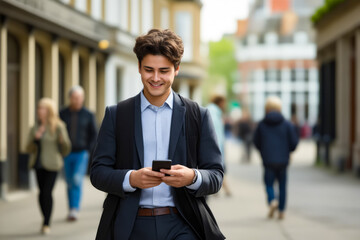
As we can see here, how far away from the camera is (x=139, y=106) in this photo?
354 cm

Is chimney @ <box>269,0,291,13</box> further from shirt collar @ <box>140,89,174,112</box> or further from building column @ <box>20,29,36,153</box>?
shirt collar @ <box>140,89,174,112</box>

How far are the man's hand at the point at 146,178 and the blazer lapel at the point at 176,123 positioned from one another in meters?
0.24

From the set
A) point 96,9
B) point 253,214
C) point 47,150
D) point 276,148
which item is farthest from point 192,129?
point 96,9

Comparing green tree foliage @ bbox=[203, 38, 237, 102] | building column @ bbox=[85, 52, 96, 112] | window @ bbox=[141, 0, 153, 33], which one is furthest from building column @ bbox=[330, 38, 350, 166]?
green tree foliage @ bbox=[203, 38, 237, 102]

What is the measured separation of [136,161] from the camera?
3453 mm

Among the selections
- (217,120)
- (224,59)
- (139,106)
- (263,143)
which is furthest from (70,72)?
(224,59)

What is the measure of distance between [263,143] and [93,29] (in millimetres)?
11448

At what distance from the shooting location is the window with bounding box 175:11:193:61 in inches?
1442

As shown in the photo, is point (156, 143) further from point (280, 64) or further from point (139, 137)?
point (280, 64)

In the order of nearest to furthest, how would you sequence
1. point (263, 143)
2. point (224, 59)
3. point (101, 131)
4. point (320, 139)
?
point (101, 131) < point (263, 143) < point (320, 139) < point (224, 59)

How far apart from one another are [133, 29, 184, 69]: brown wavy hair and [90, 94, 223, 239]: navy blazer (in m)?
0.27

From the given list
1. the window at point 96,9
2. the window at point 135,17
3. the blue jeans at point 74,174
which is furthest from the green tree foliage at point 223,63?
the blue jeans at point 74,174

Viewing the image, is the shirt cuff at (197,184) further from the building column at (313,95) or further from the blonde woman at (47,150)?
the building column at (313,95)

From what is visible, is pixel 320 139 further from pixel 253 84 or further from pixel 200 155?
pixel 253 84
